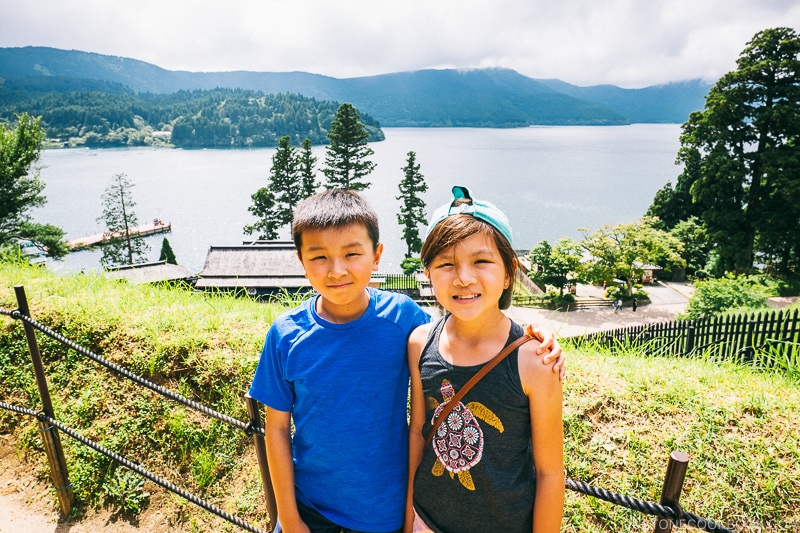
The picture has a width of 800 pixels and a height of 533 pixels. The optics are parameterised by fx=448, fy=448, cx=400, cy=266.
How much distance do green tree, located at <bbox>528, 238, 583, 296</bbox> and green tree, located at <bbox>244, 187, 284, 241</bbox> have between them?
1759cm

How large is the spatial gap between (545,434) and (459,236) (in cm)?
66

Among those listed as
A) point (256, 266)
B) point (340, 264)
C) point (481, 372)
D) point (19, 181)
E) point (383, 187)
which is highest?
point (340, 264)

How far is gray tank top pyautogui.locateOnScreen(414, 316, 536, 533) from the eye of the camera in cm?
138

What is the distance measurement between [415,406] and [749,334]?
7.26 meters

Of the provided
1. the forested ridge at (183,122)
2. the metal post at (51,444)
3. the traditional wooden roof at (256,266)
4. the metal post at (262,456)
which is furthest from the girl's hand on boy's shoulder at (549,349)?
the forested ridge at (183,122)

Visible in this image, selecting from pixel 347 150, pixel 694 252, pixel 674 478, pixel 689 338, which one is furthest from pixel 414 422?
pixel 694 252

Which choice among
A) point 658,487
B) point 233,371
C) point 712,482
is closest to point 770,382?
point 712,482

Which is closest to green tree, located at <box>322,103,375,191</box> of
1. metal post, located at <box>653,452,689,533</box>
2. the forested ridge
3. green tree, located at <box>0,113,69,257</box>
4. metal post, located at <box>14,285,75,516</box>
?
green tree, located at <box>0,113,69,257</box>

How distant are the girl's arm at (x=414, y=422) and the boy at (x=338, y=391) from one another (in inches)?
1.5

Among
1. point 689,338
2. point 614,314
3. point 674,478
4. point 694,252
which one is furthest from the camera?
point 694,252

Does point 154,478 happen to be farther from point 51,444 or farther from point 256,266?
point 256,266

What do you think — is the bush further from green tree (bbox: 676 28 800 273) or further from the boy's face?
the boy's face

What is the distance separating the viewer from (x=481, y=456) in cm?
141

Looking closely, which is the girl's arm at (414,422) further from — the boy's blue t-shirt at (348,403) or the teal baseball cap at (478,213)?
the teal baseball cap at (478,213)
